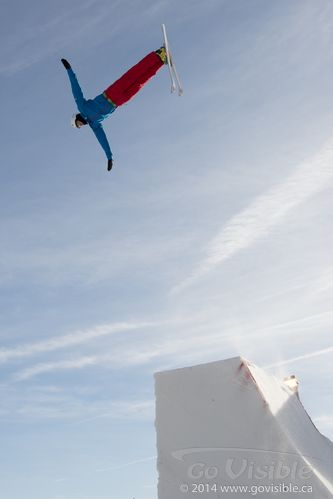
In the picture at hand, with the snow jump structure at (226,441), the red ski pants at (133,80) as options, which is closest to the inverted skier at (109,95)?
the red ski pants at (133,80)

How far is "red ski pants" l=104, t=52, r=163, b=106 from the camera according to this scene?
1302 cm

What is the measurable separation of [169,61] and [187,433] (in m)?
10.1

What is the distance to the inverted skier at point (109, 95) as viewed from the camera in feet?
42.8

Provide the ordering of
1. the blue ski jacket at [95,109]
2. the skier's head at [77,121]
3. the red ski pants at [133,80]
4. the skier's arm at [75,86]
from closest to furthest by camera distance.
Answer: the red ski pants at [133,80] → the skier's arm at [75,86] → the blue ski jacket at [95,109] → the skier's head at [77,121]

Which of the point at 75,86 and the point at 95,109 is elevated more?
the point at 75,86

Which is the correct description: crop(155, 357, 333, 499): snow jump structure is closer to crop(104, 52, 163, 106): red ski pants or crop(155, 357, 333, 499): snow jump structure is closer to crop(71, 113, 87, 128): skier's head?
crop(104, 52, 163, 106): red ski pants

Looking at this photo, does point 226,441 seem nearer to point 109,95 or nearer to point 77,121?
point 109,95

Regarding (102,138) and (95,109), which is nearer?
(95,109)

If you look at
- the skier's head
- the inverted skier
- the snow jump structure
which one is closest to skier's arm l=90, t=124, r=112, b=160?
the inverted skier

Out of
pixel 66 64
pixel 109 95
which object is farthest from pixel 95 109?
pixel 66 64

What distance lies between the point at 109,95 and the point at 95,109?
0.57 m

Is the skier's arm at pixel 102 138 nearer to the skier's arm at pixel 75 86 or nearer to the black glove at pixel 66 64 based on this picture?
the skier's arm at pixel 75 86

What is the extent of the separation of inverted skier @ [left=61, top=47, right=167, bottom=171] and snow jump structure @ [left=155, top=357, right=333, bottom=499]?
360 inches

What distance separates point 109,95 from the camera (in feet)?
44.9
